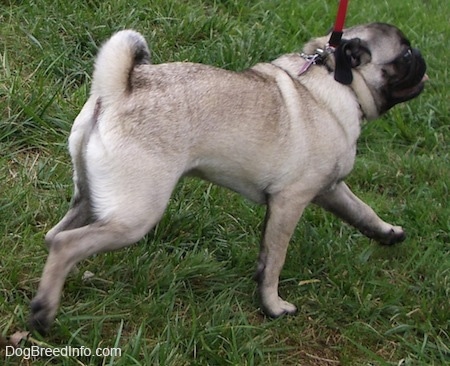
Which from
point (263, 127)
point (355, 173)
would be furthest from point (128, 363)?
point (355, 173)

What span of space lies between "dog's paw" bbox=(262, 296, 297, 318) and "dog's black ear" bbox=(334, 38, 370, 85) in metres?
1.10

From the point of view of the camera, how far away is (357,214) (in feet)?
14.2

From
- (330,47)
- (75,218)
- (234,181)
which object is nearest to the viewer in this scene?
(75,218)

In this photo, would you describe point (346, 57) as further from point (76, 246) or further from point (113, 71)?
point (76, 246)

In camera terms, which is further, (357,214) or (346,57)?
(357,214)

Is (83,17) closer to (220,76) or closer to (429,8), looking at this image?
(220,76)

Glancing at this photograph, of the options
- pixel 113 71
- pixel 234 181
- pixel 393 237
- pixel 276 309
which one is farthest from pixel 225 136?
pixel 393 237

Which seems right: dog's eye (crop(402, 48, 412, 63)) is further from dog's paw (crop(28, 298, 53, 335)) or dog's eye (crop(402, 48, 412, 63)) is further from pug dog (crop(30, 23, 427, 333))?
dog's paw (crop(28, 298, 53, 335))

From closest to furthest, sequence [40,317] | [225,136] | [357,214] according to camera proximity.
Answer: [40,317] → [225,136] → [357,214]

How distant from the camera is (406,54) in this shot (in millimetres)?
3936

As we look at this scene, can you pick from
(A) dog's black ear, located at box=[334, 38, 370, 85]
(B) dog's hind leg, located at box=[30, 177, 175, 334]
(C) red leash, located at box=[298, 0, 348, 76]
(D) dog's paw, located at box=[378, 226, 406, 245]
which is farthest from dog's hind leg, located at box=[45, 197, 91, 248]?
(D) dog's paw, located at box=[378, 226, 406, 245]

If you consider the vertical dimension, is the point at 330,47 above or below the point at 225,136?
above

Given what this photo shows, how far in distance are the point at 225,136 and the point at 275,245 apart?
0.60 m

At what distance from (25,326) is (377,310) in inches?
65.6
